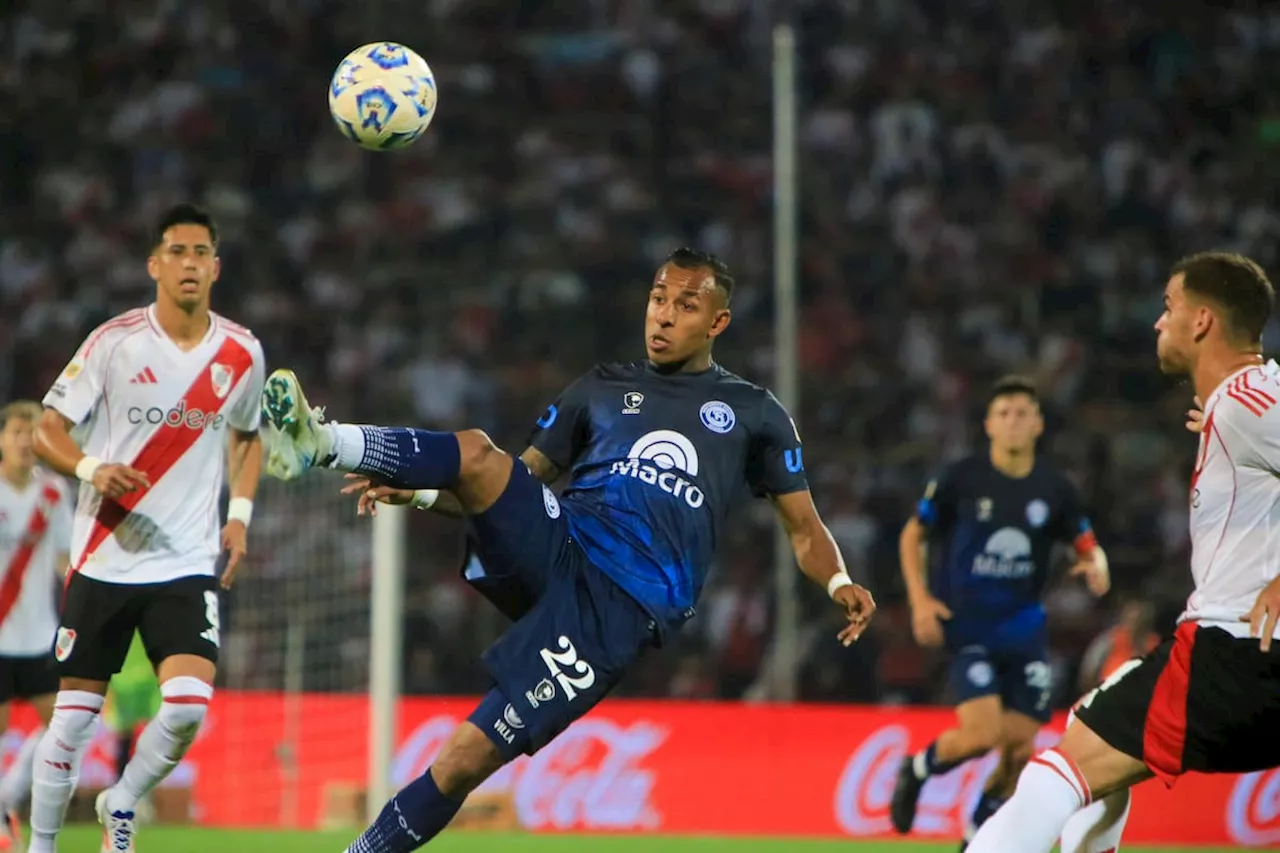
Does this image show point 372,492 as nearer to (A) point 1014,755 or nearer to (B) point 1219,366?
(B) point 1219,366

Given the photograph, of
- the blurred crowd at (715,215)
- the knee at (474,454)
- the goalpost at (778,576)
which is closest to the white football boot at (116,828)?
the knee at (474,454)

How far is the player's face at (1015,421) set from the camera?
974 centimetres

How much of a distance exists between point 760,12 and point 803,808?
1039 cm

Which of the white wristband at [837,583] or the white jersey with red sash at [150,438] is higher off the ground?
the white jersey with red sash at [150,438]

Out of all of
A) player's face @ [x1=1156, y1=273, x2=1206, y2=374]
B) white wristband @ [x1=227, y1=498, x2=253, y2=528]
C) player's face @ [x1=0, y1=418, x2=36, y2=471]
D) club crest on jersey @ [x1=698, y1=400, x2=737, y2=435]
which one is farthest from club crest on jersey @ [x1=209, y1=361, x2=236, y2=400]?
player's face @ [x1=1156, y1=273, x2=1206, y2=374]

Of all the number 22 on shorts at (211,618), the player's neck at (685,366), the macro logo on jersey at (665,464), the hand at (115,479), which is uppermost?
the player's neck at (685,366)

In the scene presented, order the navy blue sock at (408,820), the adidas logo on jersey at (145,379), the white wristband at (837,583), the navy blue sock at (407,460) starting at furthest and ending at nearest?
the adidas logo on jersey at (145,379) → the white wristband at (837,583) → the navy blue sock at (408,820) → the navy blue sock at (407,460)

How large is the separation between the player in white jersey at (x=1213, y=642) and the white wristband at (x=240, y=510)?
3.42 meters

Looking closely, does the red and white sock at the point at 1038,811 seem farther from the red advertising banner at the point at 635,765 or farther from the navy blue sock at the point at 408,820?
the red advertising banner at the point at 635,765

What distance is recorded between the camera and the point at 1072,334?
1656 cm

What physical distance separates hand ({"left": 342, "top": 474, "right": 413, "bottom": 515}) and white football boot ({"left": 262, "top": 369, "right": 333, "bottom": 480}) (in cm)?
14

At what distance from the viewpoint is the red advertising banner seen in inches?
496

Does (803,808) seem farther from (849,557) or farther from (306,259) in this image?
(306,259)

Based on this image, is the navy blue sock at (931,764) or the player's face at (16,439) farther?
the player's face at (16,439)
